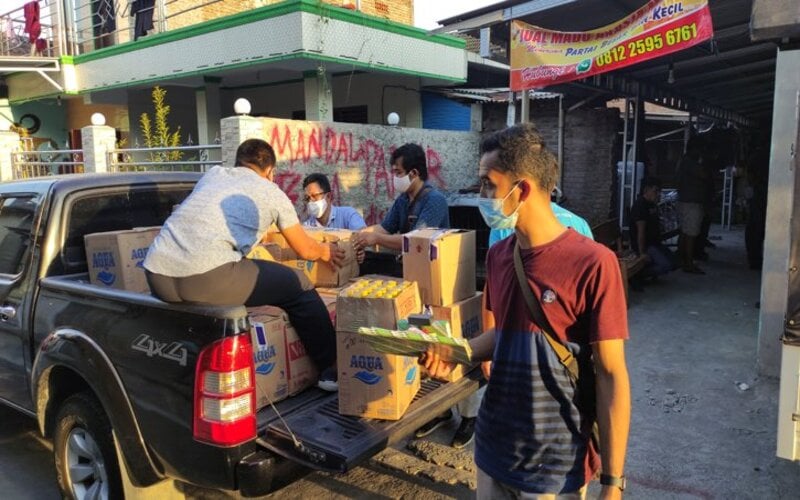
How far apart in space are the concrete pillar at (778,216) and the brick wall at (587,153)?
532cm

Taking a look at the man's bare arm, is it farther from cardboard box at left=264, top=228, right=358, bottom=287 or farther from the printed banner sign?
the printed banner sign

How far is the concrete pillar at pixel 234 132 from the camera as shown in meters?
7.05

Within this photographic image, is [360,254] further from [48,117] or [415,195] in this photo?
[48,117]

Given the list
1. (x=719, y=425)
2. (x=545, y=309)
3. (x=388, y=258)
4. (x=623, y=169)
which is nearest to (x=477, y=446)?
(x=545, y=309)

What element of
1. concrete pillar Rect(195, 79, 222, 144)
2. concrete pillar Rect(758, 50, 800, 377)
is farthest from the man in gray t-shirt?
concrete pillar Rect(195, 79, 222, 144)

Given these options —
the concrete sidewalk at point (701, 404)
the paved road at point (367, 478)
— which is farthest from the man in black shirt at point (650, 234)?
the paved road at point (367, 478)

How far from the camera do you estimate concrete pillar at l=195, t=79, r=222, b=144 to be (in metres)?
12.8

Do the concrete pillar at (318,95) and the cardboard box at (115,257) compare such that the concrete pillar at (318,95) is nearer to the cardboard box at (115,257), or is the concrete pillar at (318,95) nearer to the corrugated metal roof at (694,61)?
the corrugated metal roof at (694,61)

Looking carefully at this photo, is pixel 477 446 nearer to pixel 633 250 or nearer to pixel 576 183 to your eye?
pixel 633 250

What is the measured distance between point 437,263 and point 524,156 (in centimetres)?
162

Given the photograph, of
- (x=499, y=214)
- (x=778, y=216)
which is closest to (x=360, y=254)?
(x=499, y=214)

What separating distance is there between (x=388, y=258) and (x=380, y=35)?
7.71 m

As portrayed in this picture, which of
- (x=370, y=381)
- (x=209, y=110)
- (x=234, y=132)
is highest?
(x=209, y=110)

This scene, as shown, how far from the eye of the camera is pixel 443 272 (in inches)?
136
